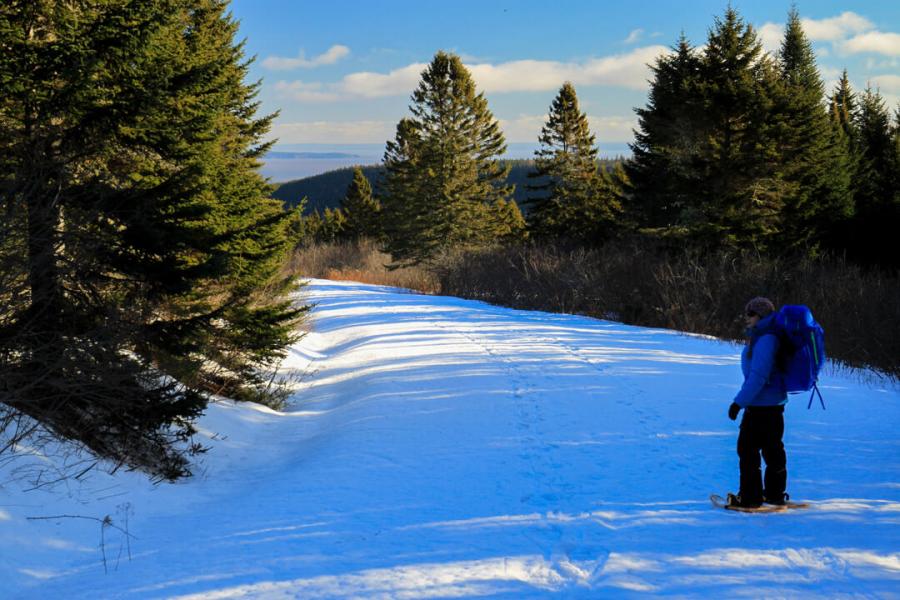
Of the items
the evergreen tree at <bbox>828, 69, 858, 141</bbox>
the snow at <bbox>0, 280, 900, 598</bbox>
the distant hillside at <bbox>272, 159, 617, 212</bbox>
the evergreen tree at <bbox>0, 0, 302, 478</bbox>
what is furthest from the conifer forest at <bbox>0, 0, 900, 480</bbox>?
the distant hillside at <bbox>272, 159, 617, 212</bbox>

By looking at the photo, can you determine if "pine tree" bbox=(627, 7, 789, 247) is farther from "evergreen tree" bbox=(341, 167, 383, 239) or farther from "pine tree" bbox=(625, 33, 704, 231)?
"evergreen tree" bbox=(341, 167, 383, 239)

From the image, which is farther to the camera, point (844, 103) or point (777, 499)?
point (844, 103)

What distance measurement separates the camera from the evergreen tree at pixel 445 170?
42.0 metres

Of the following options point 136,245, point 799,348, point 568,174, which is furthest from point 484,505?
point 568,174

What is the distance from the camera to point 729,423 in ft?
24.4

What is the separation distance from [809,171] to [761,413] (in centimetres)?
2669

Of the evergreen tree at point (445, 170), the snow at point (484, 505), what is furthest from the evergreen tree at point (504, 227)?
the snow at point (484, 505)

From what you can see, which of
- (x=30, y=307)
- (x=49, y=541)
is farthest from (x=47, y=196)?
(x=49, y=541)

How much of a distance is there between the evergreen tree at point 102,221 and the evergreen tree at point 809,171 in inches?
880

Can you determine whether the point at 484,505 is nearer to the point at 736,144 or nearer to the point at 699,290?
the point at 699,290

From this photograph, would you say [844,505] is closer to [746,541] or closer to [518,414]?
[746,541]

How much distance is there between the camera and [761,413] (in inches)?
200

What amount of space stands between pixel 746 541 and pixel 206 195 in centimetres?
729

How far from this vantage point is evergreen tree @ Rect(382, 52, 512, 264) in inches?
1654
